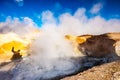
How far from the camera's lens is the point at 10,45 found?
57969mm

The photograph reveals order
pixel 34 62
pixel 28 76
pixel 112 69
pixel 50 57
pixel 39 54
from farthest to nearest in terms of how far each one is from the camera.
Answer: pixel 39 54, pixel 50 57, pixel 34 62, pixel 28 76, pixel 112 69

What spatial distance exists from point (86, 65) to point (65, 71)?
4.15 meters

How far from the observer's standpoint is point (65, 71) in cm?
3303

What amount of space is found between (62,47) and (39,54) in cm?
517

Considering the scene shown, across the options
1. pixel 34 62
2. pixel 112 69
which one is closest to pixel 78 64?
pixel 34 62

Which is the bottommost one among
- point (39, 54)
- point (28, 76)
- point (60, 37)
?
point (28, 76)

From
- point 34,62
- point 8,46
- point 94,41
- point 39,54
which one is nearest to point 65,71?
point 34,62

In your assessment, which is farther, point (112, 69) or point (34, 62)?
point (34, 62)

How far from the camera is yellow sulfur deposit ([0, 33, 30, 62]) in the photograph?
50.8m

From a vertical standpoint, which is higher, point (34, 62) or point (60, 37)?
point (60, 37)

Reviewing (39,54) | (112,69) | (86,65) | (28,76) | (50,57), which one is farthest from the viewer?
(39,54)

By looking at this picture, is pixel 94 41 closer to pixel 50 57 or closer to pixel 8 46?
pixel 50 57

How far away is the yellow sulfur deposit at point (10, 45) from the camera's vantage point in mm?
50791

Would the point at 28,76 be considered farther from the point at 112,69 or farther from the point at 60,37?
the point at 60,37
